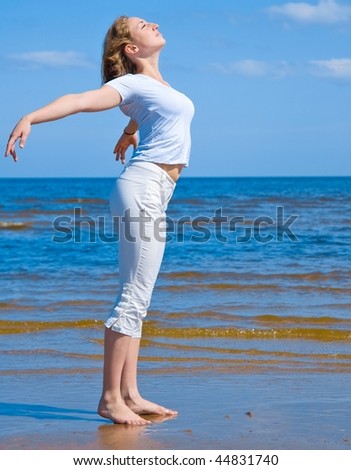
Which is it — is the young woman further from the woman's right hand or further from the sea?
the sea

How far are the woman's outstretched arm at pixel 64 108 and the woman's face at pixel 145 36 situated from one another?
1.28ft

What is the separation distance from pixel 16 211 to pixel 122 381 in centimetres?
2484

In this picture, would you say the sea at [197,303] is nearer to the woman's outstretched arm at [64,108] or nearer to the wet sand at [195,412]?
the wet sand at [195,412]

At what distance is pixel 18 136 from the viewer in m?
3.33

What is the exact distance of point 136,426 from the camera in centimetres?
398

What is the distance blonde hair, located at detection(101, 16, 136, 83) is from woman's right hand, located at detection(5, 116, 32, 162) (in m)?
0.84

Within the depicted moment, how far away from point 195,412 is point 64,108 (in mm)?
1735

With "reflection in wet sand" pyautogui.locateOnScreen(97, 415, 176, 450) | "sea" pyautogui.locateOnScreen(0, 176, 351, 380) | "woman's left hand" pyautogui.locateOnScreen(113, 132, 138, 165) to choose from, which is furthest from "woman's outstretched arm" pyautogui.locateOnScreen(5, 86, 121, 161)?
"sea" pyautogui.locateOnScreen(0, 176, 351, 380)

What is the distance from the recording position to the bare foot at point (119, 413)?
400 centimetres

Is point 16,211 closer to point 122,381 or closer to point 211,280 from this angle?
point 211,280

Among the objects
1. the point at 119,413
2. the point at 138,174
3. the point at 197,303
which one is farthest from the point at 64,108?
the point at 197,303

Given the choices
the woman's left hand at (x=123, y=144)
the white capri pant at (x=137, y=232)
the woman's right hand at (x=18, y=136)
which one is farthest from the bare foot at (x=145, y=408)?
the woman's right hand at (x=18, y=136)

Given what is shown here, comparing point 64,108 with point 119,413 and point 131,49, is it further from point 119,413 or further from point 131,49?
point 119,413

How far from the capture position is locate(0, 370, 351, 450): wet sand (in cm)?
369
